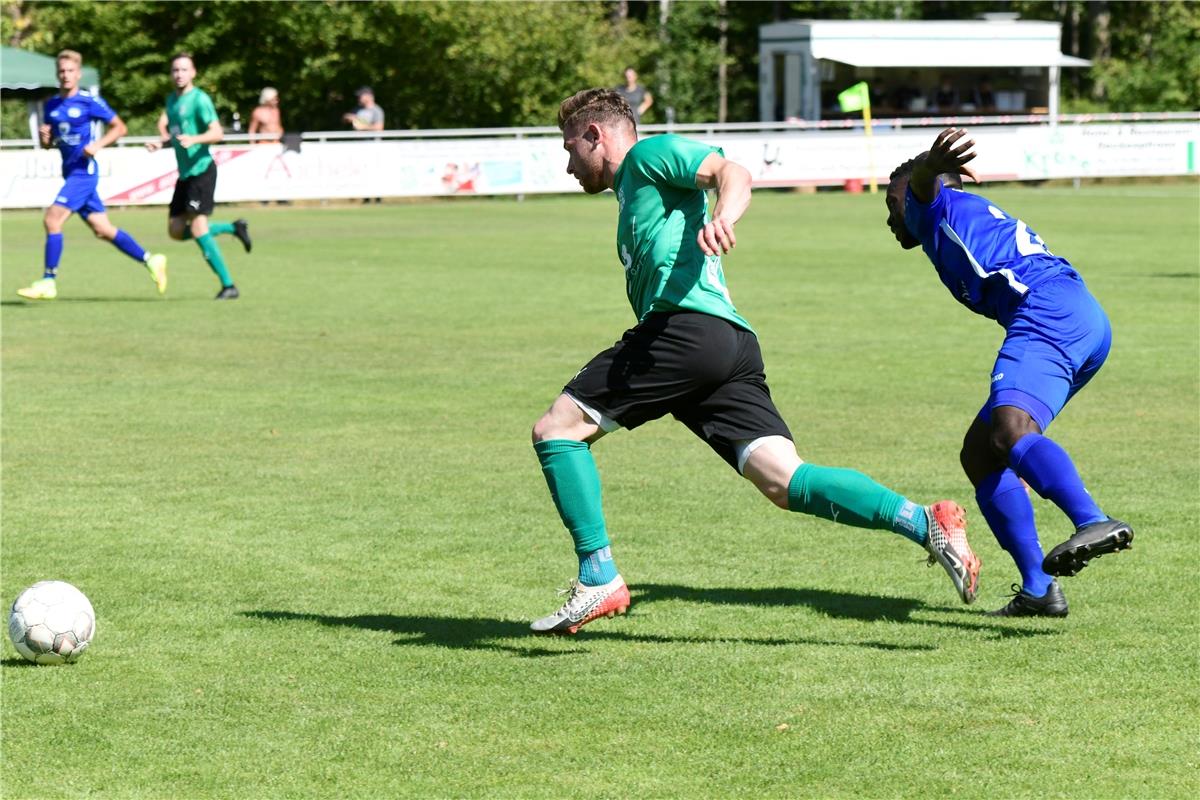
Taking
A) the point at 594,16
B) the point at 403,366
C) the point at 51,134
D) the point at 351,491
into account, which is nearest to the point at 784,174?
the point at 594,16

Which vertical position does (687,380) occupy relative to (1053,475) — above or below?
above

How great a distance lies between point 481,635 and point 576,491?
1.97 feet

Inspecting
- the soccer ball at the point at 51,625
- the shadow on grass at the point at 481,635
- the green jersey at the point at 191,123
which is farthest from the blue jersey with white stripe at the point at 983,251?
the green jersey at the point at 191,123

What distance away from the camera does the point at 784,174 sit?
3459 cm

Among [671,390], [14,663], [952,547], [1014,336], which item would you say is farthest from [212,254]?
[952,547]

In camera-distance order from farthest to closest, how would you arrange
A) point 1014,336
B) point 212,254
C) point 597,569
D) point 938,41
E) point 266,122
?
point 938,41 → point 266,122 → point 212,254 → point 1014,336 → point 597,569

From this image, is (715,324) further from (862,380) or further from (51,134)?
(51,134)

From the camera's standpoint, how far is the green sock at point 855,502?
18.2 ft

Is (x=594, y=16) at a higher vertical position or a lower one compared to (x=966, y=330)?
Answer: higher

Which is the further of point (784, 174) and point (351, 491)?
point (784, 174)

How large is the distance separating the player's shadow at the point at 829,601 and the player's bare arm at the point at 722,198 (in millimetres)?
1448

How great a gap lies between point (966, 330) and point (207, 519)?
319 inches

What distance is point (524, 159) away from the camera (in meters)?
33.5

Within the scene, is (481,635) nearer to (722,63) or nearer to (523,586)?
(523,586)
